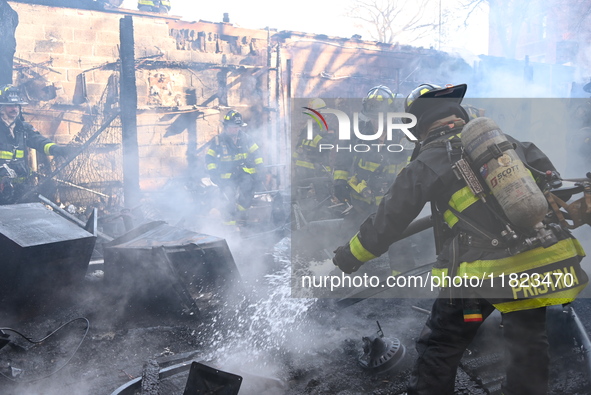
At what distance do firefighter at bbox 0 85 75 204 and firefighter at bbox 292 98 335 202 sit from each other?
4.00 metres

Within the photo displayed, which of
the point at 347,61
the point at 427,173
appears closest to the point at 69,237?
the point at 427,173

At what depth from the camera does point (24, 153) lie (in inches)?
305

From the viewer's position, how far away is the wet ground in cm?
329

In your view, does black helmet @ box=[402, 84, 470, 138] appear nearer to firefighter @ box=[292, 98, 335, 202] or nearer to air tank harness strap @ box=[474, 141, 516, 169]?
air tank harness strap @ box=[474, 141, 516, 169]

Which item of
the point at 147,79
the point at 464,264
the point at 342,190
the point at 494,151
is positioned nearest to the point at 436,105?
the point at 494,151

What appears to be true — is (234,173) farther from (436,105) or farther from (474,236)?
(474,236)

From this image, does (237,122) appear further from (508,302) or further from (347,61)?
(508,302)

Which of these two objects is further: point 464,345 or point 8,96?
point 8,96

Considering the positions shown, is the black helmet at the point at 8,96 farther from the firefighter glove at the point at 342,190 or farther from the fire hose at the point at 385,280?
the fire hose at the point at 385,280

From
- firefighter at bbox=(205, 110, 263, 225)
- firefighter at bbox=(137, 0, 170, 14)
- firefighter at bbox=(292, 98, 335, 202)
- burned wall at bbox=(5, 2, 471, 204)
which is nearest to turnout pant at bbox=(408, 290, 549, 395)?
firefighter at bbox=(292, 98, 335, 202)

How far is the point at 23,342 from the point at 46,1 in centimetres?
865

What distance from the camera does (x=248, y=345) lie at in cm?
393

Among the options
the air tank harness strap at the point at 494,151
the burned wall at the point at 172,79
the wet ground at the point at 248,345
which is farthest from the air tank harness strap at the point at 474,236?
the burned wall at the point at 172,79

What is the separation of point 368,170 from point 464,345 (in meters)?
3.77
